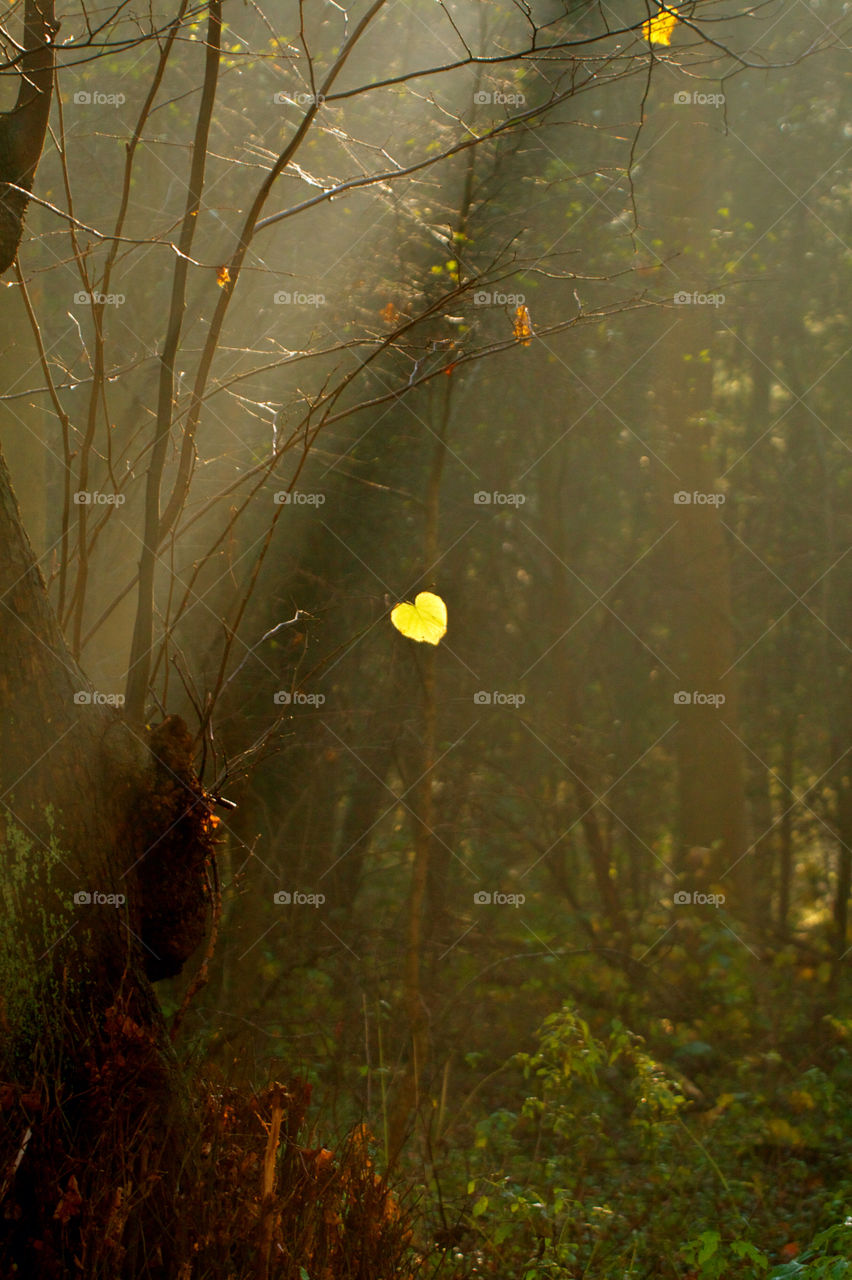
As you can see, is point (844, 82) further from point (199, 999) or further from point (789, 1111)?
point (199, 999)

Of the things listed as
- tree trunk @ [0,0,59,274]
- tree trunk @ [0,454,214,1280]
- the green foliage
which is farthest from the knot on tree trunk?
tree trunk @ [0,0,59,274]

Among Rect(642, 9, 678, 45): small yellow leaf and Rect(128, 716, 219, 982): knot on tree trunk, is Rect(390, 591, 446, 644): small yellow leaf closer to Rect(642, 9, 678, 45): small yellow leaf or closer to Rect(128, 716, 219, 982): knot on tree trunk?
Rect(128, 716, 219, 982): knot on tree trunk

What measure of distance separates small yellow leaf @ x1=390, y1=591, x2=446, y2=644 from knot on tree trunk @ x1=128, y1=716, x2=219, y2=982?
554 millimetres

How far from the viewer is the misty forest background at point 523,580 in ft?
15.2

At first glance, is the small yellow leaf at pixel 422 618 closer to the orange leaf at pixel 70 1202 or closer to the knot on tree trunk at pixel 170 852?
the knot on tree trunk at pixel 170 852

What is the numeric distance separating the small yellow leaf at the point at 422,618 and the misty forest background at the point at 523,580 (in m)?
1.64

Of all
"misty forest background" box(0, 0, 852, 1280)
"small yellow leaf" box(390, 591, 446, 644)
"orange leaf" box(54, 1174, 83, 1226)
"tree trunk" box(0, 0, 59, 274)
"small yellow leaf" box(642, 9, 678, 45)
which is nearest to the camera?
"orange leaf" box(54, 1174, 83, 1226)

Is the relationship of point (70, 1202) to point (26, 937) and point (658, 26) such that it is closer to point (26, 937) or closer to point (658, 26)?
point (26, 937)

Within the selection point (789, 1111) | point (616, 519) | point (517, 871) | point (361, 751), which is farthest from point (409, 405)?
point (789, 1111)

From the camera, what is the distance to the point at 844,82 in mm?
6969

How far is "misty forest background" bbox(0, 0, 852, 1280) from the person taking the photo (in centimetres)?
463

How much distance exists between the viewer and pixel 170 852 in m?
2.08

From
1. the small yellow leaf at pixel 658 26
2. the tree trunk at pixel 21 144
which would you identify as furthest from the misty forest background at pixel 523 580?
the small yellow leaf at pixel 658 26

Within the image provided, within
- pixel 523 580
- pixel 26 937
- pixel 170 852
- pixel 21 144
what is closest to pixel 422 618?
pixel 170 852
